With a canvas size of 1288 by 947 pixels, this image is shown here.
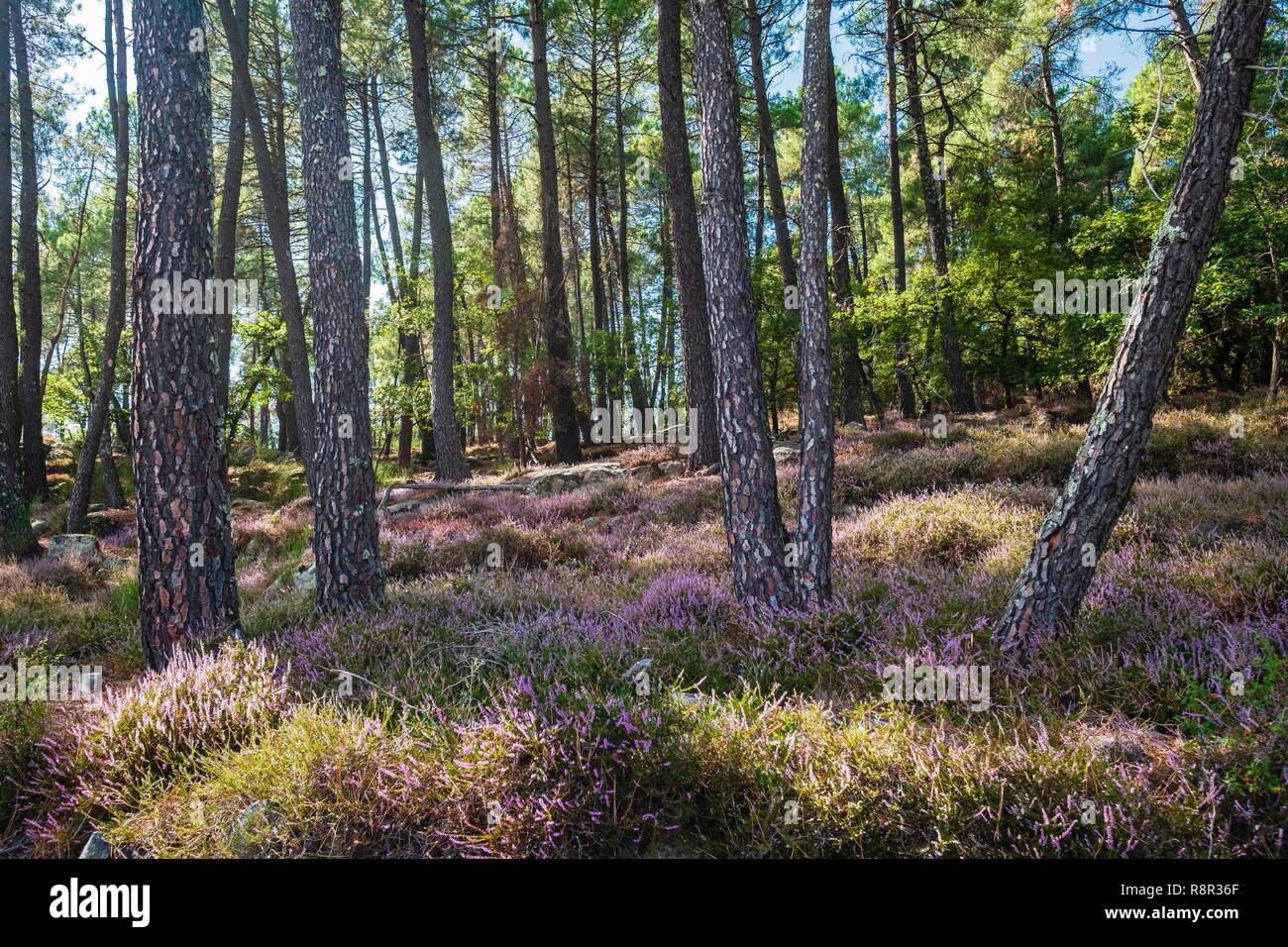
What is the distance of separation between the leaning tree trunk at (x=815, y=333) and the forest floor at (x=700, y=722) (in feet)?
1.50

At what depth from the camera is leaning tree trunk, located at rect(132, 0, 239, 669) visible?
4.27 metres

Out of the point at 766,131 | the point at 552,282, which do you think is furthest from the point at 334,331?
the point at 766,131

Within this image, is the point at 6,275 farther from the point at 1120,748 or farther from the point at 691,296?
the point at 1120,748

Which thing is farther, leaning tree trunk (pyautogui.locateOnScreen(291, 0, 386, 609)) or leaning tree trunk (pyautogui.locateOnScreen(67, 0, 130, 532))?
leaning tree trunk (pyautogui.locateOnScreen(67, 0, 130, 532))

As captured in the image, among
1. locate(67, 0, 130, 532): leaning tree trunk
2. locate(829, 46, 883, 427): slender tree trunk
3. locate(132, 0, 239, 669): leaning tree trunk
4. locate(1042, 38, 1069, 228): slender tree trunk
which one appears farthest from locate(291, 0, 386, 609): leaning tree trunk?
locate(1042, 38, 1069, 228): slender tree trunk

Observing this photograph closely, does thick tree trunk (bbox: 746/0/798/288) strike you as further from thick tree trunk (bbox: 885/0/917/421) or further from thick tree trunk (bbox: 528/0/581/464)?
thick tree trunk (bbox: 528/0/581/464)

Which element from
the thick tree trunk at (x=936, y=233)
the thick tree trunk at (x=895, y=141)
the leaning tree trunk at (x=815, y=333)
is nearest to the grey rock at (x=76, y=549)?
the leaning tree trunk at (x=815, y=333)

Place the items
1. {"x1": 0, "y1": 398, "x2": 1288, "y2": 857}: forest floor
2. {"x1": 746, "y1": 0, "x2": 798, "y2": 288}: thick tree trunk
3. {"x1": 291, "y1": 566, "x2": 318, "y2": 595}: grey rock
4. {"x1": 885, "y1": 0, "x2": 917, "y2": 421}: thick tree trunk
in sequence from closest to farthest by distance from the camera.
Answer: {"x1": 0, "y1": 398, "x2": 1288, "y2": 857}: forest floor, {"x1": 291, "y1": 566, "x2": 318, "y2": 595}: grey rock, {"x1": 746, "y1": 0, "x2": 798, "y2": 288}: thick tree trunk, {"x1": 885, "y1": 0, "x2": 917, "y2": 421}: thick tree trunk

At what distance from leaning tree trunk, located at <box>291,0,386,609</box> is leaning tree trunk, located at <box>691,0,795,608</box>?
10.5 ft

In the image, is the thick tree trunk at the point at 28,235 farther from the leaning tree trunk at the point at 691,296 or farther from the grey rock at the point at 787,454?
the grey rock at the point at 787,454

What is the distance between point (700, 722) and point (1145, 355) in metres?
3.19

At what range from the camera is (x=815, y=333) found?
4.84 metres
